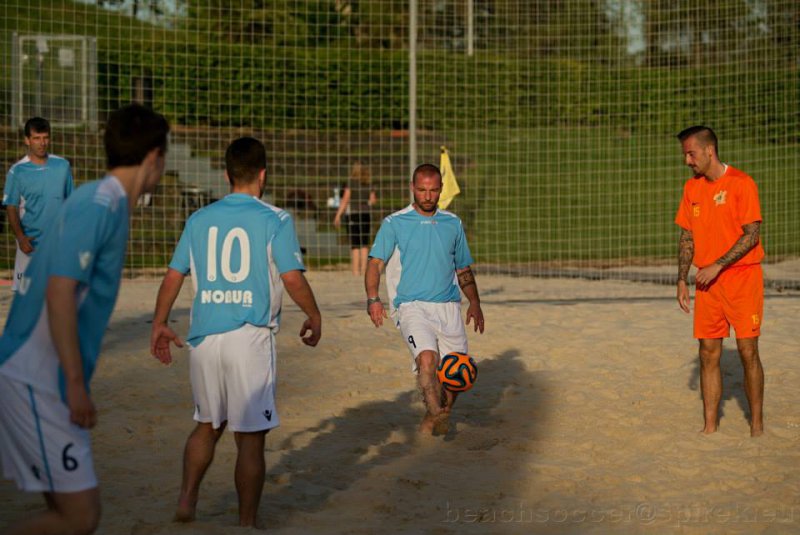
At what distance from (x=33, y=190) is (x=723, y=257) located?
5395 mm

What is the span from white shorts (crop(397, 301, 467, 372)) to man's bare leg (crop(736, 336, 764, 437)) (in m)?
1.72

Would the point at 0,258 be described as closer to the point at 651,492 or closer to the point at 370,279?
the point at 370,279

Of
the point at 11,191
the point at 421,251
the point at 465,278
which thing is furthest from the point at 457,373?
the point at 11,191

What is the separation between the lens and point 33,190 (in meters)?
8.43

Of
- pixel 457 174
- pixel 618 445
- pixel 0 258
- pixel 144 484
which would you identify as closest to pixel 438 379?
pixel 618 445

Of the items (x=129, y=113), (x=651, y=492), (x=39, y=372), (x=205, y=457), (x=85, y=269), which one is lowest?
(x=651, y=492)

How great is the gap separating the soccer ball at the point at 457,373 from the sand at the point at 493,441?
40 cm

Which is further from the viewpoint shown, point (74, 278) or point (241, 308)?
point (241, 308)

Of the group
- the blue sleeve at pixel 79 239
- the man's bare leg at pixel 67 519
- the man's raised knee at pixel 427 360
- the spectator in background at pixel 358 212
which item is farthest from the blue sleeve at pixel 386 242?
the spectator in background at pixel 358 212

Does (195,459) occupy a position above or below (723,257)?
below

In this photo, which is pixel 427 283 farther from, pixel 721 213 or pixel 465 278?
pixel 721 213

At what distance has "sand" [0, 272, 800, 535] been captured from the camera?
5066mm

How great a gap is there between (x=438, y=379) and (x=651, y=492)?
5.18 ft

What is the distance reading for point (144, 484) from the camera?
18.2ft
